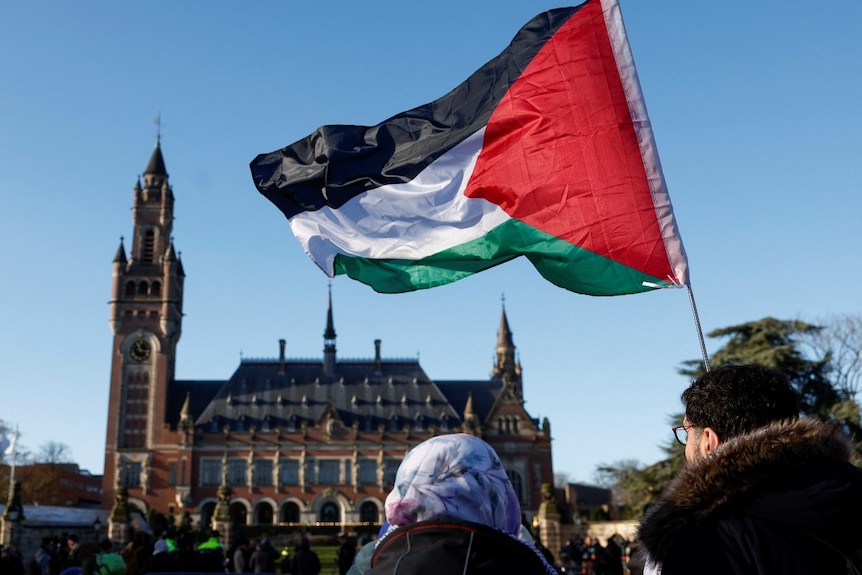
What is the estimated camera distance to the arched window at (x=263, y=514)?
222 ft

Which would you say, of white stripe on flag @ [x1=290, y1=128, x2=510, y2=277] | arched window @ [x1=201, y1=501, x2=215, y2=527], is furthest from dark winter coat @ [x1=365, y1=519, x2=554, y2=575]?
arched window @ [x1=201, y1=501, x2=215, y2=527]

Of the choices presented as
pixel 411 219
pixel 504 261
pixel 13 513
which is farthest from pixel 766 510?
pixel 13 513

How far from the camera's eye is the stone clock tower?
67.4 meters

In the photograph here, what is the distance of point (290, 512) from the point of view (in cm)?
6819

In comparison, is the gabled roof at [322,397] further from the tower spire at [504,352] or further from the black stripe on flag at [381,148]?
the black stripe on flag at [381,148]

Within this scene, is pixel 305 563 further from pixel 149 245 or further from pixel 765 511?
pixel 149 245

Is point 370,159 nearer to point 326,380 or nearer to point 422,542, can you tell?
point 422,542

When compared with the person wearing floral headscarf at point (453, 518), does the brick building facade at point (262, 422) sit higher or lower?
higher

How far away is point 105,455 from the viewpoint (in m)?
67.4

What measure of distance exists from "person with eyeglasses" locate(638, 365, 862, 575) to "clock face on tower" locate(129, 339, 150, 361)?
235 ft

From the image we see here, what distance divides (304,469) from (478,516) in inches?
2682

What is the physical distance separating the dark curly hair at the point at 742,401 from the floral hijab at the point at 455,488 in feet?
2.89

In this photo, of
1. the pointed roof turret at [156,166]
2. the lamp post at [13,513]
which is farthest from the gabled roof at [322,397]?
the lamp post at [13,513]

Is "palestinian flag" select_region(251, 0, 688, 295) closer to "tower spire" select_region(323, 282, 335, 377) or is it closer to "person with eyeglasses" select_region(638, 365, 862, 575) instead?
"person with eyeglasses" select_region(638, 365, 862, 575)
